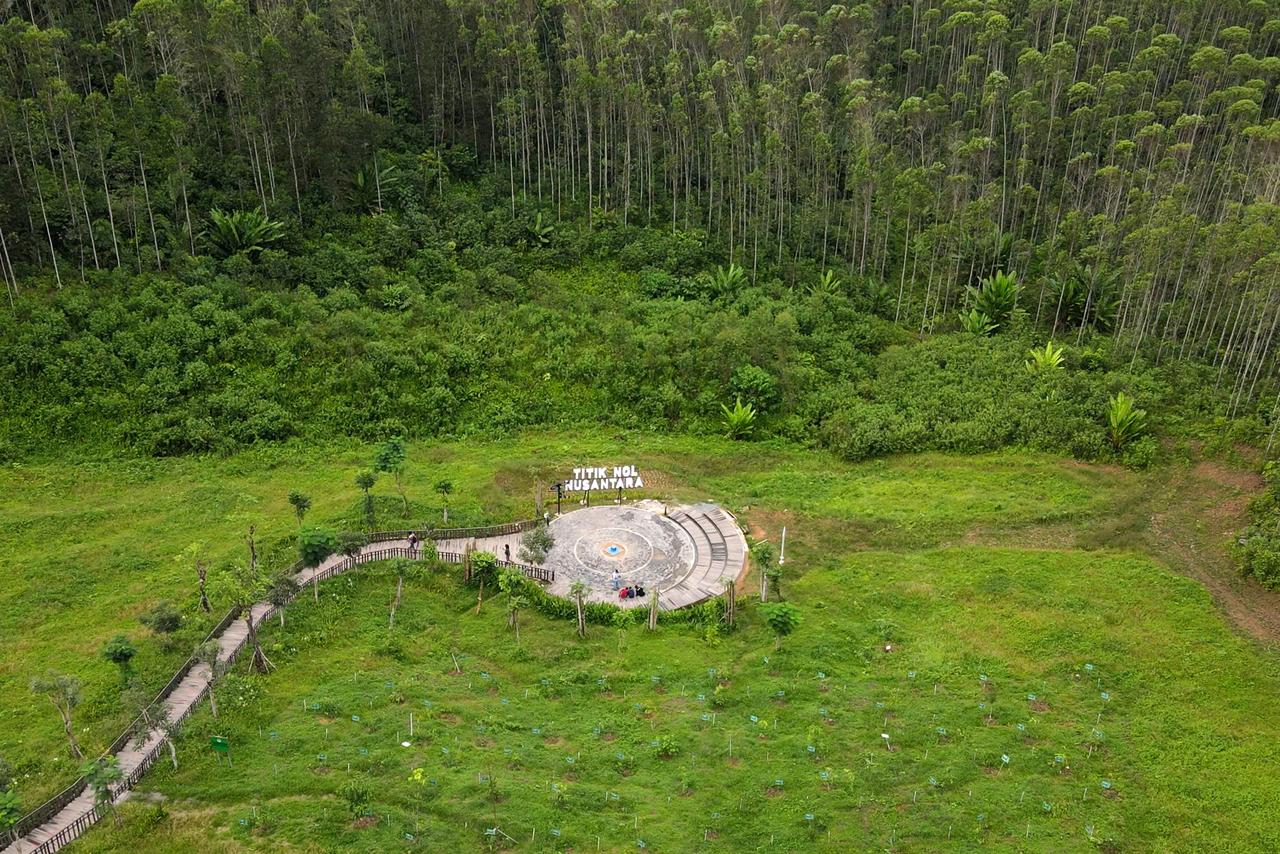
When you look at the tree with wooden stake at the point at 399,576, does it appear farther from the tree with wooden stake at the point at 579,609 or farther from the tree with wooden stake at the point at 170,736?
the tree with wooden stake at the point at 170,736

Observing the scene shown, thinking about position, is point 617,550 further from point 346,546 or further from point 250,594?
point 250,594

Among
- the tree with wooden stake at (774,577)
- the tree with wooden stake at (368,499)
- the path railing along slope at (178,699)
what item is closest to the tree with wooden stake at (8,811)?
the path railing along slope at (178,699)

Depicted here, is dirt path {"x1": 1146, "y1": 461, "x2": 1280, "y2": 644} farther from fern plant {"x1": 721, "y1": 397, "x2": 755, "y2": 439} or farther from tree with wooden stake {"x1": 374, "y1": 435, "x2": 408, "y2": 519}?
tree with wooden stake {"x1": 374, "y1": 435, "x2": 408, "y2": 519}

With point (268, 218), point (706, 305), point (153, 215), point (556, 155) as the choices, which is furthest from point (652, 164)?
point (153, 215)

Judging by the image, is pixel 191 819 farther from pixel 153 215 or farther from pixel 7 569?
pixel 153 215

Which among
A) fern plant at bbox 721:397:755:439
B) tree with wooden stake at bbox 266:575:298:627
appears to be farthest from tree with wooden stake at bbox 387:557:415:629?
fern plant at bbox 721:397:755:439
